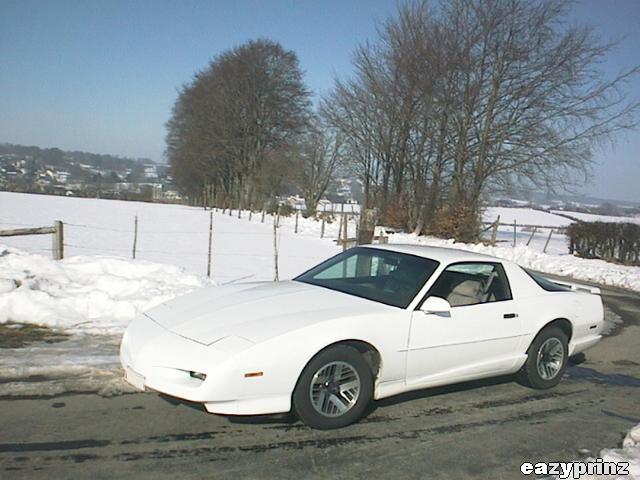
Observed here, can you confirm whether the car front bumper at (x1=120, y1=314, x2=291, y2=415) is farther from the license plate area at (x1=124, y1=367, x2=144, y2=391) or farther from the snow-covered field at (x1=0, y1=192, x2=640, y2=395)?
the snow-covered field at (x1=0, y1=192, x2=640, y2=395)

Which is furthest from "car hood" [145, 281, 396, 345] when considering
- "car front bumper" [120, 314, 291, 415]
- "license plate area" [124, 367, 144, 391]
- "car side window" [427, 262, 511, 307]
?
"car side window" [427, 262, 511, 307]

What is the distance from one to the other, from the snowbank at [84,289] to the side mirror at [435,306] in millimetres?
3828

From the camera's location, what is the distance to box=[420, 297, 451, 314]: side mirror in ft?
14.6

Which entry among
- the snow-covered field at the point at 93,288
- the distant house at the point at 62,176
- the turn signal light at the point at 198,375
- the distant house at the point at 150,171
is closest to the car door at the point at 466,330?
the turn signal light at the point at 198,375

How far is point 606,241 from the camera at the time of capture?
65.8 feet

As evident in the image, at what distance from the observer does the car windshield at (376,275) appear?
4789 mm

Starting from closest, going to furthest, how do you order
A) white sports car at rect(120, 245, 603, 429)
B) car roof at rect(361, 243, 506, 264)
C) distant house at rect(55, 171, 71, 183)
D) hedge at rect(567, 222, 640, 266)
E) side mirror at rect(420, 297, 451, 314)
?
white sports car at rect(120, 245, 603, 429)
side mirror at rect(420, 297, 451, 314)
car roof at rect(361, 243, 506, 264)
hedge at rect(567, 222, 640, 266)
distant house at rect(55, 171, 71, 183)

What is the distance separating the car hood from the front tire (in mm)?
298

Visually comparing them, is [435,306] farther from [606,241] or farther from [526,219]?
[526,219]

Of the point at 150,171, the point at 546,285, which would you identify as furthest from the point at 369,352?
the point at 150,171

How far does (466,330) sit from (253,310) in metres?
1.85

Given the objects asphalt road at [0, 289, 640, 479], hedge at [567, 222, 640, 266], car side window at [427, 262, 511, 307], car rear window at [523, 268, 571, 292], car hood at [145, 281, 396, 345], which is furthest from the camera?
hedge at [567, 222, 640, 266]

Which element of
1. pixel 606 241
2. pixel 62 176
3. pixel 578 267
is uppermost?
pixel 62 176

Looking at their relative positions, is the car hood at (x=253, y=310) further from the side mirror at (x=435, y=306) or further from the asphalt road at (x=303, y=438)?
the asphalt road at (x=303, y=438)
